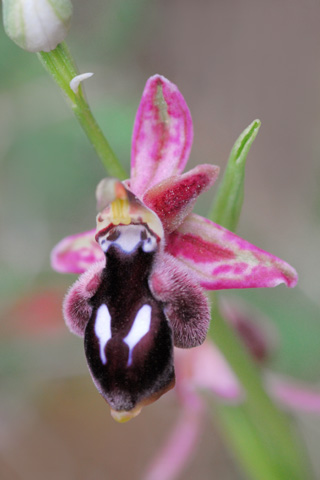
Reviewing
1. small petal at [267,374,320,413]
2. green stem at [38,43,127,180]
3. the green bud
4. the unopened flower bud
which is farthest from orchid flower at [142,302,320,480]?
the unopened flower bud

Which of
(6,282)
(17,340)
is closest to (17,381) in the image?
(17,340)

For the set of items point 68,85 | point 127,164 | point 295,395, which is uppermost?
point 68,85

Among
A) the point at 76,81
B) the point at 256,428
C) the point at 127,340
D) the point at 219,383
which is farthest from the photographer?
the point at 219,383

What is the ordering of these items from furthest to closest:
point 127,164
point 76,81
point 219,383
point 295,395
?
point 127,164 → point 295,395 → point 219,383 → point 76,81

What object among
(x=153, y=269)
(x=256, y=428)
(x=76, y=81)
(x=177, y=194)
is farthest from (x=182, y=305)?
(x=256, y=428)

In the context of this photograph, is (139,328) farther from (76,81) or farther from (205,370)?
(205,370)

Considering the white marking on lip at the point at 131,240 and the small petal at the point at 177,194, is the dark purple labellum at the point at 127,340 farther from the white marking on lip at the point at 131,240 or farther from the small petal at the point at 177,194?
the small petal at the point at 177,194

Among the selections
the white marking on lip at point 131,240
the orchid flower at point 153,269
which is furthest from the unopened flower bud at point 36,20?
the white marking on lip at point 131,240

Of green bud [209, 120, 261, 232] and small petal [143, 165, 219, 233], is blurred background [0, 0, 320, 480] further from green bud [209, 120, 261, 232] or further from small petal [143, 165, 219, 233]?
small petal [143, 165, 219, 233]
